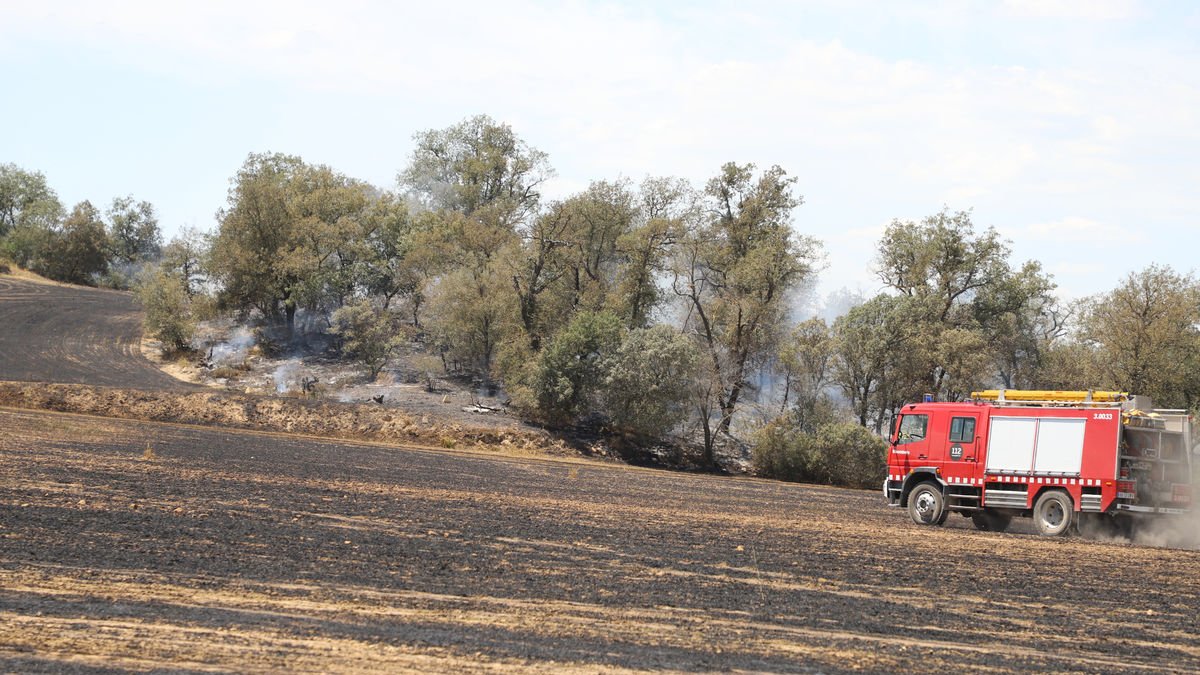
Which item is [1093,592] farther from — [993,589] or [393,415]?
[393,415]

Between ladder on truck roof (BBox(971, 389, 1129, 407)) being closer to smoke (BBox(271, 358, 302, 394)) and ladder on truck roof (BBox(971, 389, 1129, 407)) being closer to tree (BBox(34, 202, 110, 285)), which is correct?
smoke (BBox(271, 358, 302, 394))

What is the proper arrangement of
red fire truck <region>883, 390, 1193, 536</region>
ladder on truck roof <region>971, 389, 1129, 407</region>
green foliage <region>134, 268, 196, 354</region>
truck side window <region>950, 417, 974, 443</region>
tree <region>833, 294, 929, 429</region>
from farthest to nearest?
green foliage <region>134, 268, 196, 354</region> → tree <region>833, 294, 929, 429</region> → truck side window <region>950, 417, 974, 443</region> → ladder on truck roof <region>971, 389, 1129, 407</region> → red fire truck <region>883, 390, 1193, 536</region>

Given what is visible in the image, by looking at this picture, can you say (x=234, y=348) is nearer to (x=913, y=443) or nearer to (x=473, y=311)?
(x=473, y=311)

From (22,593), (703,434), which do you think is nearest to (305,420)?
(703,434)

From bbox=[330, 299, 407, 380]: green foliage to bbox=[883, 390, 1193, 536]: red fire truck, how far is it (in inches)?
1611

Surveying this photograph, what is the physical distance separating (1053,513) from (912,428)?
4.41m

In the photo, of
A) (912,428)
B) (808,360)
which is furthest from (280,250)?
(912,428)

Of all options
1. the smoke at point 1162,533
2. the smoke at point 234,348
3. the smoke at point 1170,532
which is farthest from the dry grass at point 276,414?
the smoke at point 1170,532

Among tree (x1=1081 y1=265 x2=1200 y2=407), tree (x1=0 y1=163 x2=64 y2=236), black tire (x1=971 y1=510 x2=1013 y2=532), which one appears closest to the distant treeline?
tree (x1=1081 y1=265 x2=1200 y2=407)

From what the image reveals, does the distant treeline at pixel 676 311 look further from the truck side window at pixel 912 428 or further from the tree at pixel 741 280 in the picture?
the truck side window at pixel 912 428

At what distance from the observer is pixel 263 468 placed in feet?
104

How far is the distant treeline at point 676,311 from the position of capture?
191 feet

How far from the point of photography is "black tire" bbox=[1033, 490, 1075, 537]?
1073 inches

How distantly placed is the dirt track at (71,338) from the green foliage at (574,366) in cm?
1990
